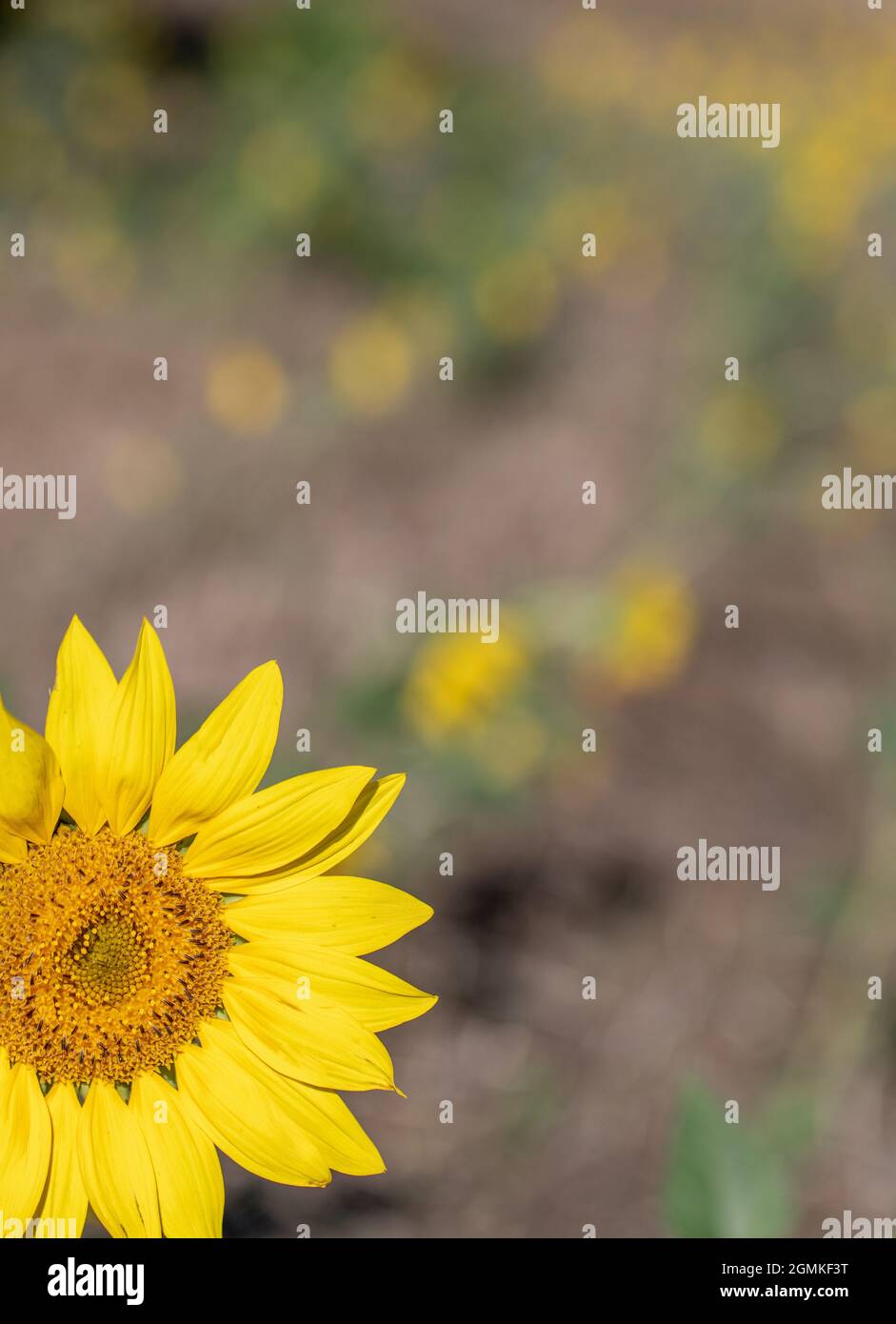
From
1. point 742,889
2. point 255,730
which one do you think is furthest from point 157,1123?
point 742,889

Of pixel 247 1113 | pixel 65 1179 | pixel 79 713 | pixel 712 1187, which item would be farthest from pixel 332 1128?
pixel 712 1187

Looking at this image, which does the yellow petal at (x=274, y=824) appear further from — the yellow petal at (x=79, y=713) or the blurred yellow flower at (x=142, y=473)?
the blurred yellow flower at (x=142, y=473)

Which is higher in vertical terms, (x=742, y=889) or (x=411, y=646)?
(x=411, y=646)

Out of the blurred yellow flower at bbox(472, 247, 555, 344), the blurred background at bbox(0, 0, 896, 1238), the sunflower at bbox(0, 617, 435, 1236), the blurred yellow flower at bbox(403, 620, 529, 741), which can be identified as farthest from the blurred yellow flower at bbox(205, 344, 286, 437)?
the sunflower at bbox(0, 617, 435, 1236)

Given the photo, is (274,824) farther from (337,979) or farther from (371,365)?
(371,365)

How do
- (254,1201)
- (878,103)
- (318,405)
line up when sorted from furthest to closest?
→ (878,103) → (318,405) → (254,1201)

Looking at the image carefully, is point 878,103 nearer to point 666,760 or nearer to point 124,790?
point 666,760

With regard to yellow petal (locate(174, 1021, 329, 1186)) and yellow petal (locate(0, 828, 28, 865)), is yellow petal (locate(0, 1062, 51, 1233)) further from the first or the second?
yellow petal (locate(0, 828, 28, 865))
